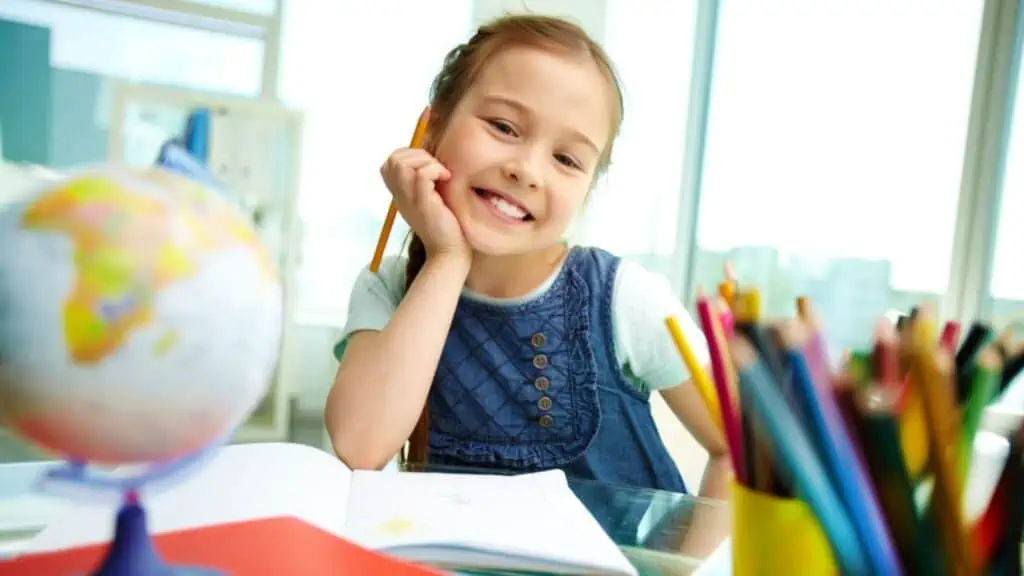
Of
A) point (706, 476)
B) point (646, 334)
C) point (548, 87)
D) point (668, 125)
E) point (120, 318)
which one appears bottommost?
point (706, 476)

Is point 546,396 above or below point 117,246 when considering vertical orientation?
below

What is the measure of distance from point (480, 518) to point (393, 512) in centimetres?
4

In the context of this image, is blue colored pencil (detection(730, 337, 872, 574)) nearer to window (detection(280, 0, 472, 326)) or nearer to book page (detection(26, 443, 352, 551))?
book page (detection(26, 443, 352, 551))

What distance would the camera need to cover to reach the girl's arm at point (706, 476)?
1.34 feet

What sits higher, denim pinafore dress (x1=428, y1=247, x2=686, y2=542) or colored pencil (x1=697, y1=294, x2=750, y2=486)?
colored pencil (x1=697, y1=294, x2=750, y2=486)

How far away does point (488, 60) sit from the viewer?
2.09 ft

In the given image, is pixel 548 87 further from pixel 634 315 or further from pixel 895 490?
pixel 895 490

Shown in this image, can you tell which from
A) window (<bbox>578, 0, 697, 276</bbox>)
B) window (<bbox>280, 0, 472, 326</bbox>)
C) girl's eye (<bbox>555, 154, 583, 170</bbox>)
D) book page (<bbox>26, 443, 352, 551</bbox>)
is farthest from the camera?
window (<bbox>578, 0, 697, 276</bbox>)

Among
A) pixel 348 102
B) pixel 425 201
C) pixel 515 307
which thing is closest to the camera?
pixel 425 201

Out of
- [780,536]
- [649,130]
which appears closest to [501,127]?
[780,536]

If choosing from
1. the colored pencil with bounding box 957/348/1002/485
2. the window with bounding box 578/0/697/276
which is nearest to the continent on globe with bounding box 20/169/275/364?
the colored pencil with bounding box 957/348/1002/485

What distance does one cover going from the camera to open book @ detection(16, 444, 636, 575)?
0.32 metres

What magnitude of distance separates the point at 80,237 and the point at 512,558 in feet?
0.71

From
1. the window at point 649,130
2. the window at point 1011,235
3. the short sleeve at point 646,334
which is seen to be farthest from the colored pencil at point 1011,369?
the window at point 649,130
